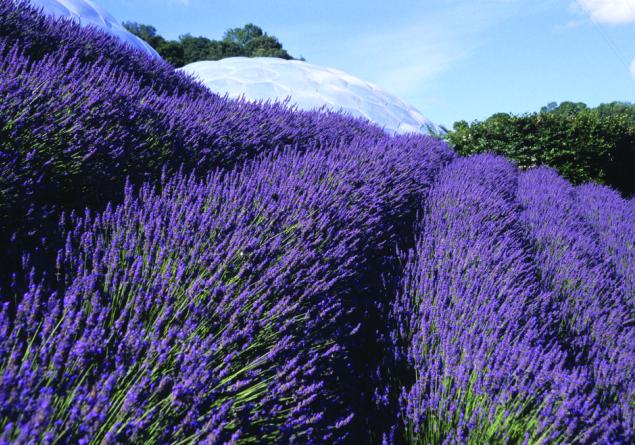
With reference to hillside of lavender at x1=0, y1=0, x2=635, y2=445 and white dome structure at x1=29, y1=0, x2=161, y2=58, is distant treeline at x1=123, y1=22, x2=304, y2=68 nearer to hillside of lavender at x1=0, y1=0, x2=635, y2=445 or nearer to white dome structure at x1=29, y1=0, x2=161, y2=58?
white dome structure at x1=29, y1=0, x2=161, y2=58

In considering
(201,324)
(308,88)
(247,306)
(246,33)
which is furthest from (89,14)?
(246,33)

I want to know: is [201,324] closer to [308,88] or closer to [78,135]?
[78,135]

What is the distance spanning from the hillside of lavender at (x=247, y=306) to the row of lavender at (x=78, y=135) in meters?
0.01

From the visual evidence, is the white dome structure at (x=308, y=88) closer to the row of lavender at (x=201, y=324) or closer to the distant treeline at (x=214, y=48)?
the row of lavender at (x=201, y=324)

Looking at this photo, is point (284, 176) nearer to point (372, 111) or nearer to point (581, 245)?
point (581, 245)

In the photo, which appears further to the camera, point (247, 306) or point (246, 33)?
point (246, 33)

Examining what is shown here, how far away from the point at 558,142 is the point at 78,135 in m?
9.74

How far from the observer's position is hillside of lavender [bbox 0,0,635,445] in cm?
110

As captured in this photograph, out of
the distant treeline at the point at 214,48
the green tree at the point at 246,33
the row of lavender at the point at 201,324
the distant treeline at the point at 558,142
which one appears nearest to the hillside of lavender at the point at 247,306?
the row of lavender at the point at 201,324

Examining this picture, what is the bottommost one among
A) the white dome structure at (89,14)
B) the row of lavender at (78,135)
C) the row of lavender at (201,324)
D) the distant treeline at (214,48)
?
the row of lavender at (201,324)

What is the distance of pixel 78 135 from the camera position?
6.86 ft

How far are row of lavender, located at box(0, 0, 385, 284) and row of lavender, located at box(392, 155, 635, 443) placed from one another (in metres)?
1.51

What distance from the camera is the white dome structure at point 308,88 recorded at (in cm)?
1089

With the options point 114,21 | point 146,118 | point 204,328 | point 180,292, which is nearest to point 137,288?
point 180,292
